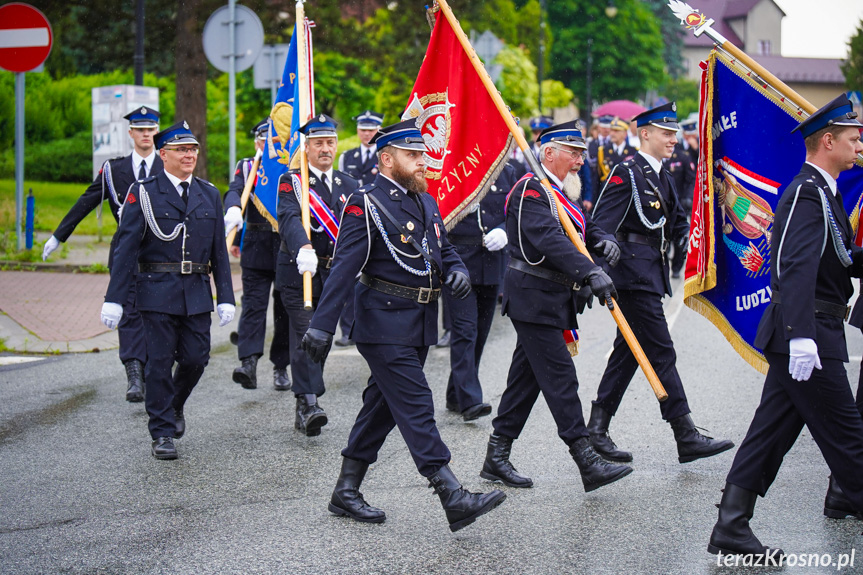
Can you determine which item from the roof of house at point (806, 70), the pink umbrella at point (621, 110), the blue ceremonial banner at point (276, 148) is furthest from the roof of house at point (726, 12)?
the blue ceremonial banner at point (276, 148)

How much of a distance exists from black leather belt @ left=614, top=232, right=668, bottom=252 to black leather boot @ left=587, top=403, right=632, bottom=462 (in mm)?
1003

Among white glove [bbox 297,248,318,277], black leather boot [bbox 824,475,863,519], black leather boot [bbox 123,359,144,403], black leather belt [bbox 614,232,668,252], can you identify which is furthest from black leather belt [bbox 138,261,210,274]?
black leather boot [bbox 824,475,863,519]

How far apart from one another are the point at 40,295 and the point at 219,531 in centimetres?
792

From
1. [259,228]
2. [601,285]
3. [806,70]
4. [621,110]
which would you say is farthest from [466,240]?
[806,70]

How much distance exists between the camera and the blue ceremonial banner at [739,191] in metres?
5.25

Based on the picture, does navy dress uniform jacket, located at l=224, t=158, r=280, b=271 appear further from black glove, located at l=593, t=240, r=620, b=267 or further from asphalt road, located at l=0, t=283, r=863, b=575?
black glove, located at l=593, t=240, r=620, b=267

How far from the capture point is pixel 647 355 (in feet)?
19.7

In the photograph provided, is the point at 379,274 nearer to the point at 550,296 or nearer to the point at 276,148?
the point at 550,296

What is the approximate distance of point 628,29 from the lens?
182ft

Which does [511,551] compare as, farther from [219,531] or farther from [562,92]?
[562,92]

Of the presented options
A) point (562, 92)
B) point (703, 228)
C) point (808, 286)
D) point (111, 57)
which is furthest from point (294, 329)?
point (562, 92)

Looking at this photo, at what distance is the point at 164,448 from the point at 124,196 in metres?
2.52

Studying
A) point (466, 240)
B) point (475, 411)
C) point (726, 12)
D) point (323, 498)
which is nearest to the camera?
point (323, 498)

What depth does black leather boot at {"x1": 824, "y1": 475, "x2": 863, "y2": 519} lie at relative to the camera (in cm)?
485
